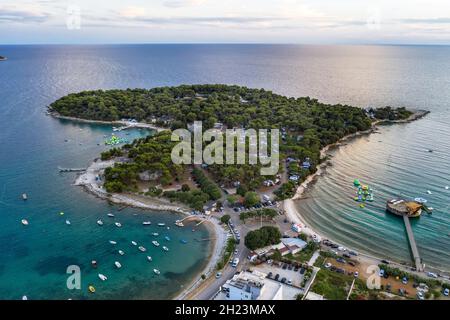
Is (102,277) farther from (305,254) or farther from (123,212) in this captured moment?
(305,254)

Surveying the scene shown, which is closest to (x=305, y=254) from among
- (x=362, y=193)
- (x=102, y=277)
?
(x=362, y=193)

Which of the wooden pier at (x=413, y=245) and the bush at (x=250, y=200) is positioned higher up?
the bush at (x=250, y=200)

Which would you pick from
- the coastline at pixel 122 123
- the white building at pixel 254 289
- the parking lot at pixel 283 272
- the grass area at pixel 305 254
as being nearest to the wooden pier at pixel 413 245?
the grass area at pixel 305 254

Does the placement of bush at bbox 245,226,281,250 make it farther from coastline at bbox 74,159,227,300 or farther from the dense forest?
the dense forest

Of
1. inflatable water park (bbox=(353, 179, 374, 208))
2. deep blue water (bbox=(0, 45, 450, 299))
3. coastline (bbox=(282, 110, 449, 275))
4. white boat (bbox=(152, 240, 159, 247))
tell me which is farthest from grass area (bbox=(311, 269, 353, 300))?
white boat (bbox=(152, 240, 159, 247))

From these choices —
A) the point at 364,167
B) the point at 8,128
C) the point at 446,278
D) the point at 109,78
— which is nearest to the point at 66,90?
the point at 109,78

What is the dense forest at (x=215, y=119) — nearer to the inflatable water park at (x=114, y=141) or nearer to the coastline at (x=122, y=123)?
the coastline at (x=122, y=123)

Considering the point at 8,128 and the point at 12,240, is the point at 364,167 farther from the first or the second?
the point at 8,128
